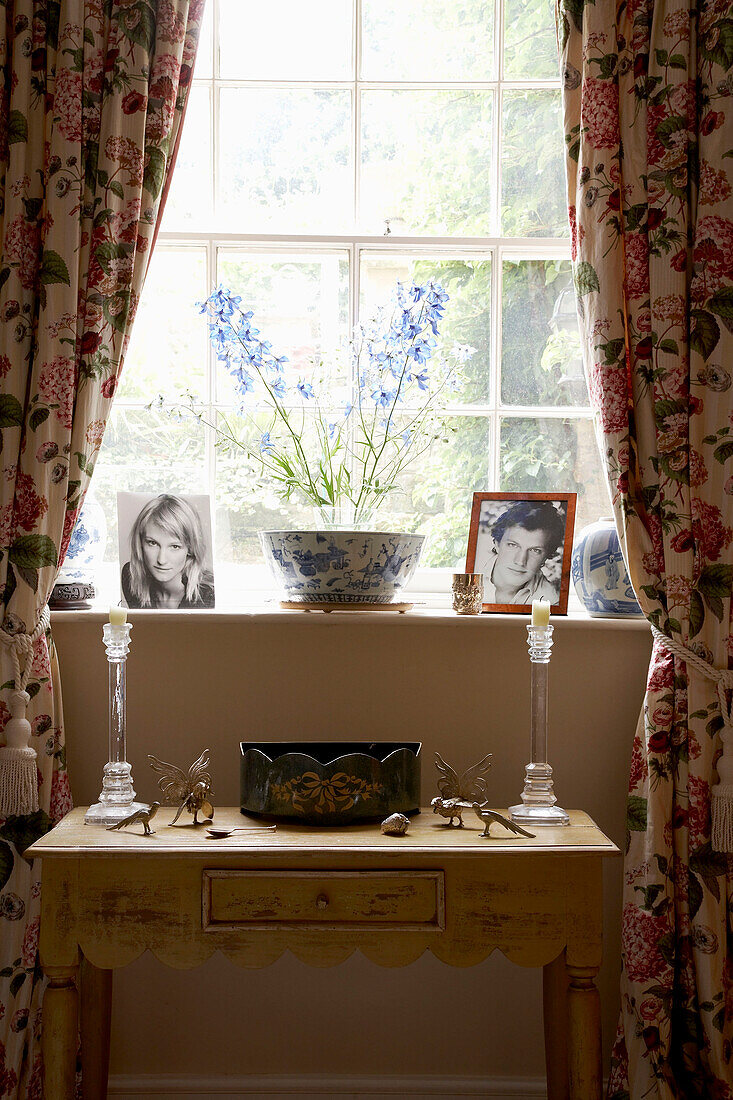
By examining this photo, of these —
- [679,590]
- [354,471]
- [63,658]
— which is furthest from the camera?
[354,471]

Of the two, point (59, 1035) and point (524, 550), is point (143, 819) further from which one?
point (524, 550)

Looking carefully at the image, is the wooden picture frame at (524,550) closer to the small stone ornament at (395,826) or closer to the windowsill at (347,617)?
the windowsill at (347,617)

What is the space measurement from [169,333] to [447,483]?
2.58ft

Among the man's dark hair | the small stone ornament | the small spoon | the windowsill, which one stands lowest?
the small spoon

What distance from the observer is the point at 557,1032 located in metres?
1.78

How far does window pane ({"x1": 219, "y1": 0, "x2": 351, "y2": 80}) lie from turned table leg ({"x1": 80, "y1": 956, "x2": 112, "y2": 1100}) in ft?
6.80

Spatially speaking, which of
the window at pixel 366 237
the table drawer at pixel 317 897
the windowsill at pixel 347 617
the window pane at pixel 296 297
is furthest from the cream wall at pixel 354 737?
the window pane at pixel 296 297

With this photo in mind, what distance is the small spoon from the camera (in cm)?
158

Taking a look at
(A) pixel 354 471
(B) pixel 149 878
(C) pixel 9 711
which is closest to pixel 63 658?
(C) pixel 9 711

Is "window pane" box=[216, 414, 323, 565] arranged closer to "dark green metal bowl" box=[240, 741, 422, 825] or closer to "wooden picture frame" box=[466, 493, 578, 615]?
"wooden picture frame" box=[466, 493, 578, 615]

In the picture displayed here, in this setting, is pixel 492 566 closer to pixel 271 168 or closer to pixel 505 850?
pixel 505 850

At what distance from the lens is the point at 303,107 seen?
7.50ft

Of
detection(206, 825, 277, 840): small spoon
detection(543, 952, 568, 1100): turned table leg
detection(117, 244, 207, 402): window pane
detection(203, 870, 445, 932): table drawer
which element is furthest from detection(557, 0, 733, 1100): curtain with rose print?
detection(117, 244, 207, 402): window pane

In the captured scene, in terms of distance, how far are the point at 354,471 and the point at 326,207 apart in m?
0.67
